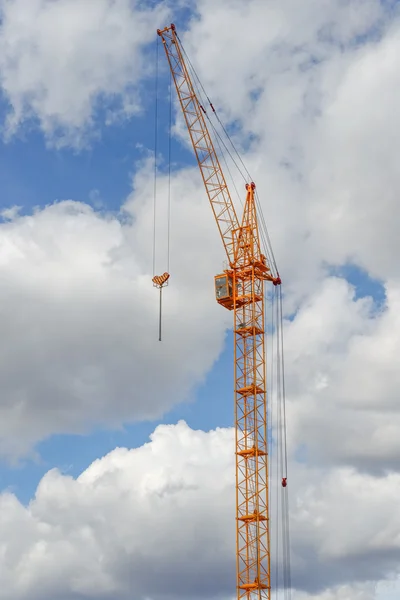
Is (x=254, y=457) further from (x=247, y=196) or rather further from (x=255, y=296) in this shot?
(x=247, y=196)

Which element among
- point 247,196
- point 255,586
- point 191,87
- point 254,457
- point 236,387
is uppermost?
point 191,87

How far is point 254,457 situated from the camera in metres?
139

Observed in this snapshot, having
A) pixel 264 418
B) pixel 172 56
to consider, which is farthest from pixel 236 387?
pixel 172 56

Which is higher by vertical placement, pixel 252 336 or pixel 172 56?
pixel 172 56

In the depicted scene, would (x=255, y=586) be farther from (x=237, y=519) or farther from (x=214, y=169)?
(x=214, y=169)

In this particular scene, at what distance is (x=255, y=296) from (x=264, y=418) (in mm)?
19566

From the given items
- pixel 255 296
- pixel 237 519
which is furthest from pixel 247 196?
pixel 237 519

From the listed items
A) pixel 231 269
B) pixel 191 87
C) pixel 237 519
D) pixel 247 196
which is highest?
pixel 191 87

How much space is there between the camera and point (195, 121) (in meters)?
145

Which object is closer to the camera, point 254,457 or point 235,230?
point 254,457

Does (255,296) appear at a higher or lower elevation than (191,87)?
lower

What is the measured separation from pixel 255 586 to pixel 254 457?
751 inches

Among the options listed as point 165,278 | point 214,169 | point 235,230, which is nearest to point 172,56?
point 214,169

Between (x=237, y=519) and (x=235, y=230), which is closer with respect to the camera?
(x=237, y=519)
